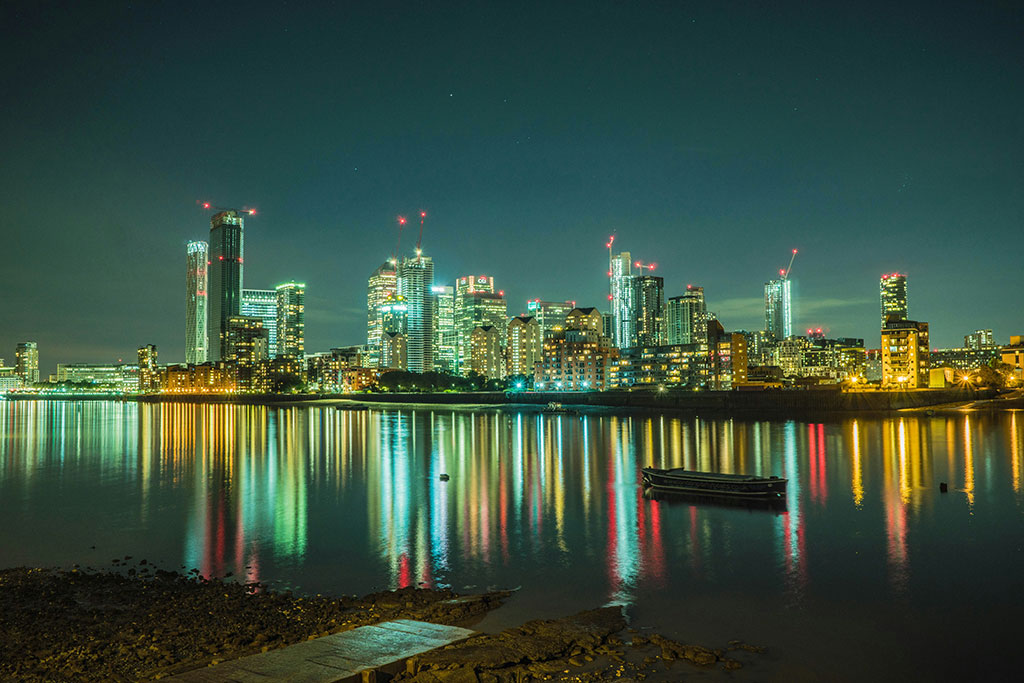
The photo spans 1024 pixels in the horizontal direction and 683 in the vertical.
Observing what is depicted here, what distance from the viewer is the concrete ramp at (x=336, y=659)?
35.6 feet

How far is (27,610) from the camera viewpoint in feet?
57.7

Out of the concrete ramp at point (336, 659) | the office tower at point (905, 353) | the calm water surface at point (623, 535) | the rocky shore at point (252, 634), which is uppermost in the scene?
the office tower at point (905, 353)

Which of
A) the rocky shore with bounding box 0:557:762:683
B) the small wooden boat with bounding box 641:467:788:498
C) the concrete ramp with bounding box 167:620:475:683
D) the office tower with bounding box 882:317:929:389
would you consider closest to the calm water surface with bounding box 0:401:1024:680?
the rocky shore with bounding box 0:557:762:683

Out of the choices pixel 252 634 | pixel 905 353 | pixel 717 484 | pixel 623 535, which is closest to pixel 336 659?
pixel 252 634

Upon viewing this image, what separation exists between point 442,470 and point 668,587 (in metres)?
29.2

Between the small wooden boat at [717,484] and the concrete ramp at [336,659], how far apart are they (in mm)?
23947

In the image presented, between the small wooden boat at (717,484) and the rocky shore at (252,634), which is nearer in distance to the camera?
the rocky shore at (252,634)

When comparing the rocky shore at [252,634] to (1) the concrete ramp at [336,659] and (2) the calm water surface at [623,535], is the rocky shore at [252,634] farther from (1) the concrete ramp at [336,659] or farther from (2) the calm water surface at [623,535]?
(2) the calm water surface at [623,535]

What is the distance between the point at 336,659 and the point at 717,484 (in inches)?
1052

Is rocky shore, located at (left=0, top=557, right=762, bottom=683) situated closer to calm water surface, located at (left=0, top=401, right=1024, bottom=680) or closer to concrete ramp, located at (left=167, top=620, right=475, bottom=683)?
concrete ramp, located at (left=167, top=620, right=475, bottom=683)

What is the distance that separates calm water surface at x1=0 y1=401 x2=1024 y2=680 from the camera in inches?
663

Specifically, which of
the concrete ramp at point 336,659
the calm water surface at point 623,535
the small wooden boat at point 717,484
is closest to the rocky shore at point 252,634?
the concrete ramp at point 336,659

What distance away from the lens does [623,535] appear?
26.9 meters

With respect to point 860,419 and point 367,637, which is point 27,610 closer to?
point 367,637
